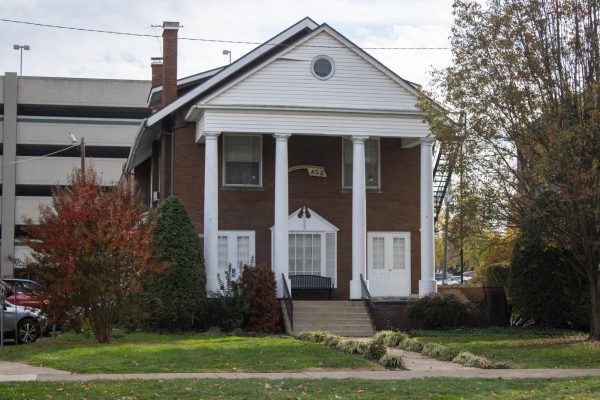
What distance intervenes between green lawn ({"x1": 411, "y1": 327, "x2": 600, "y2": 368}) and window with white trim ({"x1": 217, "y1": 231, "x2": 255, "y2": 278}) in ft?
21.8

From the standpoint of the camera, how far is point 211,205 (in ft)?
89.6

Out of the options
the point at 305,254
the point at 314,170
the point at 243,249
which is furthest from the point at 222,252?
the point at 314,170

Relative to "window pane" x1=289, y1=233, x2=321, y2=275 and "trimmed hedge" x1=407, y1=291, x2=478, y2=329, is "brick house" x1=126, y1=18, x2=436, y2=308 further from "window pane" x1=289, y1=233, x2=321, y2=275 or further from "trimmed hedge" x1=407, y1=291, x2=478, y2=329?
"trimmed hedge" x1=407, y1=291, x2=478, y2=329

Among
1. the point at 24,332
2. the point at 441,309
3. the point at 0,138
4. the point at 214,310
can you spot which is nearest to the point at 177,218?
the point at 214,310

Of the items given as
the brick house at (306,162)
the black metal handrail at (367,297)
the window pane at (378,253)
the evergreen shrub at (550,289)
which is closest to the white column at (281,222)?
the brick house at (306,162)

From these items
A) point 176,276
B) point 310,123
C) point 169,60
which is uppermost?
point 169,60

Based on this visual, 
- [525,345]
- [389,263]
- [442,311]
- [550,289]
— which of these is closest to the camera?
[525,345]

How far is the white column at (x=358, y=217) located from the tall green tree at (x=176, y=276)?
16.0 feet

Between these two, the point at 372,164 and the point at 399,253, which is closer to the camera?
the point at 399,253

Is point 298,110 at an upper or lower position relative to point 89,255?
upper

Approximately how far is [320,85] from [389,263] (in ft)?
21.8

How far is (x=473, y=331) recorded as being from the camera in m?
25.5

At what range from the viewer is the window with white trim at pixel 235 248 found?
29.3 meters

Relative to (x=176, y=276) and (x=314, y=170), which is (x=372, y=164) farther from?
(x=176, y=276)
